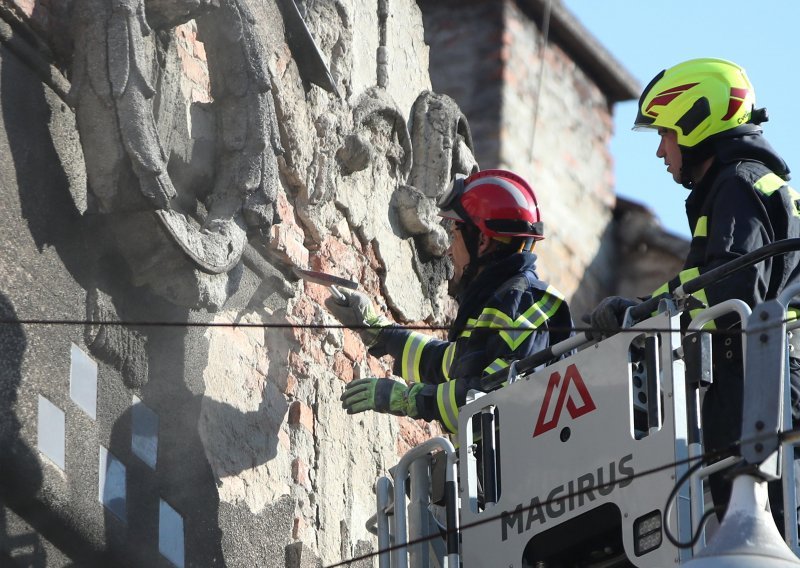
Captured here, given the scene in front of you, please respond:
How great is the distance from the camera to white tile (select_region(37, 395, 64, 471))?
5793 mm

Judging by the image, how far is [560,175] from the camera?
1309 cm

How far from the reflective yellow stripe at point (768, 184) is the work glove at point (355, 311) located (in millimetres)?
1886

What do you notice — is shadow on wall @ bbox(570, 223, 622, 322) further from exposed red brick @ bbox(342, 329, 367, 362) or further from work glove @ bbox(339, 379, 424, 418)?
work glove @ bbox(339, 379, 424, 418)

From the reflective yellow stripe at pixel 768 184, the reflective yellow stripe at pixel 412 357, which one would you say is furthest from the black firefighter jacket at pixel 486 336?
the reflective yellow stripe at pixel 768 184

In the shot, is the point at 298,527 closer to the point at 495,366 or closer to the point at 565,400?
the point at 495,366

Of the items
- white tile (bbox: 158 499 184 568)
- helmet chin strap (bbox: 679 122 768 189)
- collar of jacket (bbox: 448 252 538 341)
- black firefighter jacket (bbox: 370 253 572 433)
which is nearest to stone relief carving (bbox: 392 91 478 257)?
black firefighter jacket (bbox: 370 253 572 433)

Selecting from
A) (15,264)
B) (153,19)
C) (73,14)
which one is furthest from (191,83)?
(15,264)

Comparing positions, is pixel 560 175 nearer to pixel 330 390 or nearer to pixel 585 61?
pixel 585 61

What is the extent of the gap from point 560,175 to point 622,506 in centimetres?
769

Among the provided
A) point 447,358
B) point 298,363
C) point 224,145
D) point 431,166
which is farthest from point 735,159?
point 431,166

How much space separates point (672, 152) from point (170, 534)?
2189 mm

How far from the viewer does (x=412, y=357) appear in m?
7.45

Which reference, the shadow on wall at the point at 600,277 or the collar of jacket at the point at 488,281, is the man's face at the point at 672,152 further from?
the shadow on wall at the point at 600,277

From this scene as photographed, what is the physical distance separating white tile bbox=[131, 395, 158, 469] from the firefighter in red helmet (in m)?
0.94
